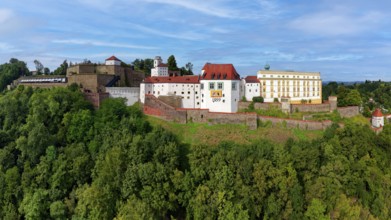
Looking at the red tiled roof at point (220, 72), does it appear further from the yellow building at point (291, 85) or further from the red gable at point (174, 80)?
the yellow building at point (291, 85)

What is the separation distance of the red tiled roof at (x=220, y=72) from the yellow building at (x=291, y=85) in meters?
6.08

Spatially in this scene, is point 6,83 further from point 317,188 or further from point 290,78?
point 317,188

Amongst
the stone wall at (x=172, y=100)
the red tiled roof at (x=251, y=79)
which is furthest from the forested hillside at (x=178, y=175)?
the red tiled roof at (x=251, y=79)

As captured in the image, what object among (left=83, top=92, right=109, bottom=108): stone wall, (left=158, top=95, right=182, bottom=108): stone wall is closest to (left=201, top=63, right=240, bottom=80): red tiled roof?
(left=158, top=95, right=182, bottom=108): stone wall

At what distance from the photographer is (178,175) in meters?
36.4

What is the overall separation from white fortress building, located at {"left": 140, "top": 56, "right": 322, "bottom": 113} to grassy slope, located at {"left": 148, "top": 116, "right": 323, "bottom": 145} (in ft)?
19.1

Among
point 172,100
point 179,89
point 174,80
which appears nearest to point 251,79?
point 179,89

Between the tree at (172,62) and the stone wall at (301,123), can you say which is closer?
the stone wall at (301,123)

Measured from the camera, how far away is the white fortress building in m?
53.7

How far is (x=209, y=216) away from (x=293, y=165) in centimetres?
1177

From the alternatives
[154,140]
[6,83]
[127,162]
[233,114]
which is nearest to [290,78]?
[233,114]

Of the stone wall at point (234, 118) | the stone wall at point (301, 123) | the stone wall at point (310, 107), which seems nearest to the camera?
the stone wall at point (234, 118)

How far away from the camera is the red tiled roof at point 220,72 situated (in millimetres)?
54094

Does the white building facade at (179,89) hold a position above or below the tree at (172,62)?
below
